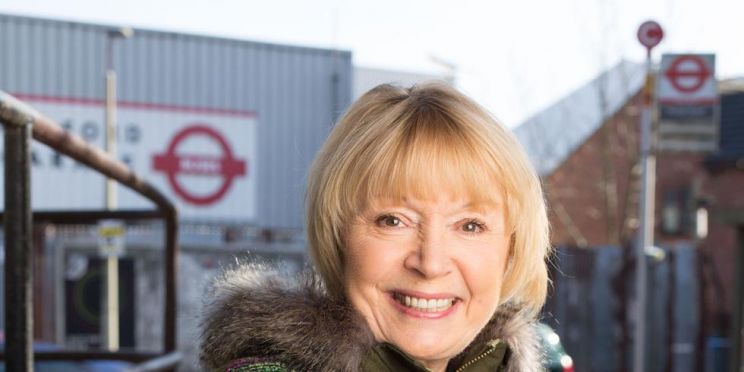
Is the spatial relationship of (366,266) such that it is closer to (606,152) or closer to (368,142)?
(368,142)

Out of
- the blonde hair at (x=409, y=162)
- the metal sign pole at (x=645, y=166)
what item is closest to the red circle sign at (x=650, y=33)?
the metal sign pole at (x=645, y=166)

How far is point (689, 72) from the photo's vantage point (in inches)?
286

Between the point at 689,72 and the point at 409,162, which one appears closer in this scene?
the point at 409,162

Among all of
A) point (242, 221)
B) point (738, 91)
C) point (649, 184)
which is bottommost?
point (242, 221)

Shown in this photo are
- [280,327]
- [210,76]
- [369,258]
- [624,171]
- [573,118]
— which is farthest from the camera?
[210,76]

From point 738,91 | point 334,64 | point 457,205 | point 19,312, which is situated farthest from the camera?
point 334,64

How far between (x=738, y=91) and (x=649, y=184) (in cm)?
1356

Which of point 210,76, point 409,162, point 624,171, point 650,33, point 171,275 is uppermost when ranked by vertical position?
point 210,76

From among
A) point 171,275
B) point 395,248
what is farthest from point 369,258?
point 171,275

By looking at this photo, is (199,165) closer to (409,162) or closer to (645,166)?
(645,166)

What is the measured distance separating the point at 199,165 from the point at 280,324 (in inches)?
747

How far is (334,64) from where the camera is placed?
833 inches

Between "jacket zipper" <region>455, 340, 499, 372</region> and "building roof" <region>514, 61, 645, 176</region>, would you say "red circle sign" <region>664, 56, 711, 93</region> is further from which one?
"building roof" <region>514, 61, 645, 176</region>

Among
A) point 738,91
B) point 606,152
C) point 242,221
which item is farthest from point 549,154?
point 242,221
